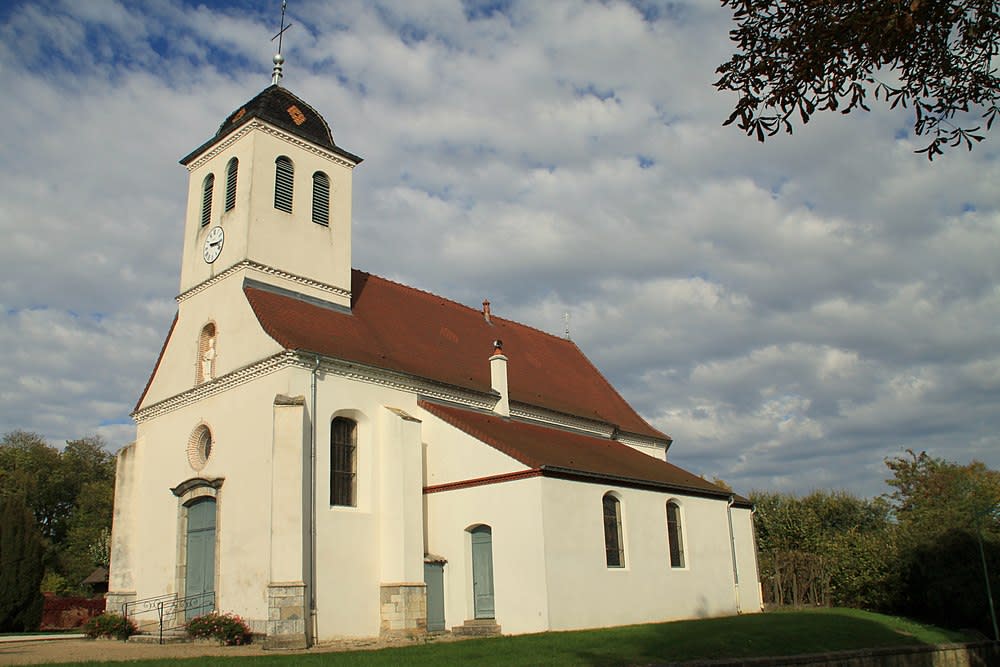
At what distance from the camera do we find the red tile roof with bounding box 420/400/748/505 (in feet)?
72.5

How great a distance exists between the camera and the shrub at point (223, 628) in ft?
62.5

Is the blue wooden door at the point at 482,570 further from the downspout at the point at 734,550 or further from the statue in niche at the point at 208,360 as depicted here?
the downspout at the point at 734,550

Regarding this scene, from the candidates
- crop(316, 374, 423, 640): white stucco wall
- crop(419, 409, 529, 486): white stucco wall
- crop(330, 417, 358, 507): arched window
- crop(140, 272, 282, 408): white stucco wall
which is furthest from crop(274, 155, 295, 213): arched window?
crop(419, 409, 529, 486): white stucco wall

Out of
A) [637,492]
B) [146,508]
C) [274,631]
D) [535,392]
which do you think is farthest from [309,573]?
[535,392]

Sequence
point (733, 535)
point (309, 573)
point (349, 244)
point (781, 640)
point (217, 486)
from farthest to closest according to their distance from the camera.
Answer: point (733, 535) → point (349, 244) → point (217, 486) → point (309, 573) → point (781, 640)

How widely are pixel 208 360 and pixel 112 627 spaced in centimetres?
770

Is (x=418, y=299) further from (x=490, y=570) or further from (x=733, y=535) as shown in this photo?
(x=733, y=535)

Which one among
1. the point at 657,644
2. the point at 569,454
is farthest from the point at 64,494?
the point at 657,644

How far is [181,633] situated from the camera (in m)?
21.0

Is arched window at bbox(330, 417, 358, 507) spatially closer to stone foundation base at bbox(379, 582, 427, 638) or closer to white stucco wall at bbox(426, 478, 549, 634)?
stone foundation base at bbox(379, 582, 427, 638)

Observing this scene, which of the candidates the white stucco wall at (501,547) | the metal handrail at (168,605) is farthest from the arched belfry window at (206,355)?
the white stucco wall at (501,547)

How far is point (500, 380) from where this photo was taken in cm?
2717

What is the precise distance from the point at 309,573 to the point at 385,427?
14.8 ft

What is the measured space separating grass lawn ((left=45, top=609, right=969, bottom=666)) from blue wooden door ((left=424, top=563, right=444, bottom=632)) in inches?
154
